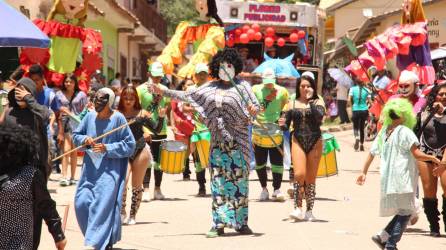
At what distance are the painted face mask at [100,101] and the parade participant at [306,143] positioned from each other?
2865mm

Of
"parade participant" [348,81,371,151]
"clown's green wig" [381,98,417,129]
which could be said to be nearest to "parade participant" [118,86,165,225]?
"clown's green wig" [381,98,417,129]

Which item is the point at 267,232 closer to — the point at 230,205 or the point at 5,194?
the point at 230,205

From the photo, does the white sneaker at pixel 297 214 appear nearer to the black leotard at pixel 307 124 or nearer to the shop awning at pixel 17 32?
the black leotard at pixel 307 124

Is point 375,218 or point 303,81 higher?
point 303,81

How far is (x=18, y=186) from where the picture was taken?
6488 millimetres

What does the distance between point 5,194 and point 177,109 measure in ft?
28.5

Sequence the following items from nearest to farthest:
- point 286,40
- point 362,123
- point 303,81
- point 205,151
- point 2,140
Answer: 1. point 2,140
2. point 303,81
3. point 205,151
4. point 362,123
5. point 286,40

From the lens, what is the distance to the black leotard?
11953 mm

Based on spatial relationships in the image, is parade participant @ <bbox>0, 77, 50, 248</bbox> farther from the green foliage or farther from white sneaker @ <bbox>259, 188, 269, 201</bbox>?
the green foliage

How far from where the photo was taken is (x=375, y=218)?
1223 centimetres

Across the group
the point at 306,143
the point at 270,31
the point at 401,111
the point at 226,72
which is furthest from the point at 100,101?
the point at 270,31

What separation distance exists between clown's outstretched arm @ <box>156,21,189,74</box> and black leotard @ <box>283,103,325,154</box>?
378 cm

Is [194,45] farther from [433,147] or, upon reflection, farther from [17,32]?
[17,32]

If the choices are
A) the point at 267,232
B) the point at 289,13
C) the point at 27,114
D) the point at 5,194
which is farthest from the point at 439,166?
the point at 289,13
